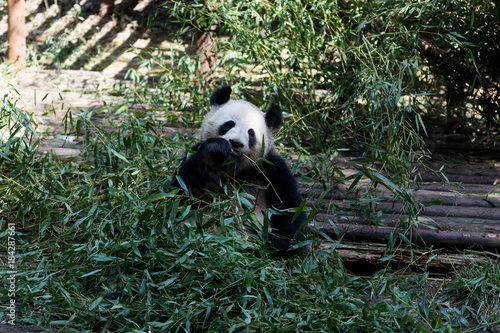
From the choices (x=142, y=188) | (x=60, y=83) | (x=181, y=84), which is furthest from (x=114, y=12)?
(x=142, y=188)

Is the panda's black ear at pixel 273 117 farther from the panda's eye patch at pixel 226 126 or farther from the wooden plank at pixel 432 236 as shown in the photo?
the wooden plank at pixel 432 236

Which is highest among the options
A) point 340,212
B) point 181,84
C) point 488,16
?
point 488,16

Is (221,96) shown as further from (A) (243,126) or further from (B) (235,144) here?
(B) (235,144)

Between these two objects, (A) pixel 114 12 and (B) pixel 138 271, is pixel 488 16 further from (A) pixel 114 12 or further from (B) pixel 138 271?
(A) pixel 114 12

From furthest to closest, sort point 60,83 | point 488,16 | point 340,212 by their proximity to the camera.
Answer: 1. point 60,83
2. point 488,16
3. point 340,212

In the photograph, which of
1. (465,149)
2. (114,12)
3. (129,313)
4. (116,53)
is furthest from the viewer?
(114,12)

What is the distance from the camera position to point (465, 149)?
501cm

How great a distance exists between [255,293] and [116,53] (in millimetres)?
7760

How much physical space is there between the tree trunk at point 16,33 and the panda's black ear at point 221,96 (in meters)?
Result: 4.54

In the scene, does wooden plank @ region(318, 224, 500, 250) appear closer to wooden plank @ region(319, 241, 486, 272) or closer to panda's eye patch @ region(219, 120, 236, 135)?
wooden plank @ region(319, 241, 486, 272)

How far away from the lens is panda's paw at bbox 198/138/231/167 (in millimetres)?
3076

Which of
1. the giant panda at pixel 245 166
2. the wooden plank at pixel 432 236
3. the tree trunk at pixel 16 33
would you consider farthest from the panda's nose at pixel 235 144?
the tree trunk at pixel 16 33

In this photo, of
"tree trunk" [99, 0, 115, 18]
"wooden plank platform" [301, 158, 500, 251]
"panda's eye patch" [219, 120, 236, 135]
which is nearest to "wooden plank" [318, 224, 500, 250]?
"wooden plank platform" [301, 158, 500, 251]

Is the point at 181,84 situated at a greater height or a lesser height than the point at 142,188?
greater
